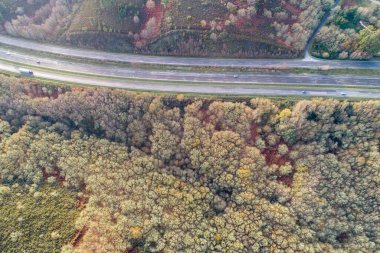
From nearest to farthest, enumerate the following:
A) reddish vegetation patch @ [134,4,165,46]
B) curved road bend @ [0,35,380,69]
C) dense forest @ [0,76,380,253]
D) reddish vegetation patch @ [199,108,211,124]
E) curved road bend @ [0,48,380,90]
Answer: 1. dense forest @ [0,76,380,253]
2. reddish vegetation patch @ [199,108,211,124]
3. curved road bend @ [0,48,380,90]
4. curved road bend @ [0,35,380,69]
5. reddish vegetation patch @ [134,4,165,46]

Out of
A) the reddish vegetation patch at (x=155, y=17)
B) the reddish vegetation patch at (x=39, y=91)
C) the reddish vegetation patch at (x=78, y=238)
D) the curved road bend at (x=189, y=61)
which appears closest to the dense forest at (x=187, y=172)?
the reddish vegetation patch at (x=78, y=238)

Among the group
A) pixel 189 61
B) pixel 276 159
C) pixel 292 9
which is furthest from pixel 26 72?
pixel 292 9

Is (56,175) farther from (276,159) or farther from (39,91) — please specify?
(276,159)

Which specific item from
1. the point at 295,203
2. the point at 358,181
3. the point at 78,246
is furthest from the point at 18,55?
the point at 358,181

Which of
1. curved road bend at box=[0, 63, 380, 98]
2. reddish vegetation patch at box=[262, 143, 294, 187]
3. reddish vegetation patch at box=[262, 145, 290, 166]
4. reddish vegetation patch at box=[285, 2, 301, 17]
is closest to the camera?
reddish vegetation patch at box=[262, 143, 294, 187]

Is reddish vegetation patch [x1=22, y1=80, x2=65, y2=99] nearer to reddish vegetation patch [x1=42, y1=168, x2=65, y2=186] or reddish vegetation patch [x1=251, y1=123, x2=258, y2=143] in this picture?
reddish vegetation patch [x1=42, y1=168, x2=65, y2=186]

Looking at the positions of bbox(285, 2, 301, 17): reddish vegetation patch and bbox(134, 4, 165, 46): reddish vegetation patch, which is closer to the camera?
bbox(285, 2, 301, 17): reddish vegetation patch

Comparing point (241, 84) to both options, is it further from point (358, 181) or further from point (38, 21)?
point (38, 21)

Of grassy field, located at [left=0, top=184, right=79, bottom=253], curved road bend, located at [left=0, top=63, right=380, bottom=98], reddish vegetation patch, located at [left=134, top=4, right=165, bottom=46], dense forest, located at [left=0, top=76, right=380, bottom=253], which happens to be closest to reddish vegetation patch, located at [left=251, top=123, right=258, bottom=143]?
dense forest, located at [left=0, top=76, right=380, bottom=253]
